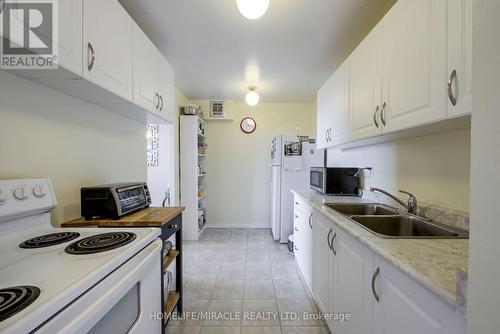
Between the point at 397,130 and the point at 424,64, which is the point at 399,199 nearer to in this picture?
the point at 397,130

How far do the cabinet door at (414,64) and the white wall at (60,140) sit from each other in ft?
6.28

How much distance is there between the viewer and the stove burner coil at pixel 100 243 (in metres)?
0.90

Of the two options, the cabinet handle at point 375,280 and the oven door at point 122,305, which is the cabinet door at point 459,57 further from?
the oven door at point 122,305

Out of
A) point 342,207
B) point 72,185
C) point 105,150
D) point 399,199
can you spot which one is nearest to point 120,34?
point 105,150

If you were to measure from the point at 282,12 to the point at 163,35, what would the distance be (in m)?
1.11

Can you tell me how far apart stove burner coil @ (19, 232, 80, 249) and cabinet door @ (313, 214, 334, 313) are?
149 centimetres

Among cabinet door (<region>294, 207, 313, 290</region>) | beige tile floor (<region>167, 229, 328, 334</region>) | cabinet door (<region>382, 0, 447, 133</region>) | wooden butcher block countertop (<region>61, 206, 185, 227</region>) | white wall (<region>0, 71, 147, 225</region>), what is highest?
cabinet door (<region>382, 0, 447, 133</region>)

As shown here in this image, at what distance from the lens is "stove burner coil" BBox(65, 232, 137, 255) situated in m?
0.90

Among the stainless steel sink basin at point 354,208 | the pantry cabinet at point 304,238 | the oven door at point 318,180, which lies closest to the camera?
the stainless steel sink basin at point 354,208

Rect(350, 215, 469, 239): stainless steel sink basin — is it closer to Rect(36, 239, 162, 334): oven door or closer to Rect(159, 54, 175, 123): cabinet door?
Rect(36, 239, 162, 334): oven door

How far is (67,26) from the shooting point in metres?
1.01

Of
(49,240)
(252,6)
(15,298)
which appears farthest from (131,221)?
(252,6)

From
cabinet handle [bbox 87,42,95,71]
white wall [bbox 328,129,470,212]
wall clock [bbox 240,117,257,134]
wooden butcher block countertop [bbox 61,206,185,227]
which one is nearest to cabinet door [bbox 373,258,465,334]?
white wall [bbox 328,129,470,212]

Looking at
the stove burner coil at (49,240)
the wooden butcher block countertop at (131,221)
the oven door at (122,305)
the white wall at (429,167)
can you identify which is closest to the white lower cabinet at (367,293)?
the white wall at (429,167)
